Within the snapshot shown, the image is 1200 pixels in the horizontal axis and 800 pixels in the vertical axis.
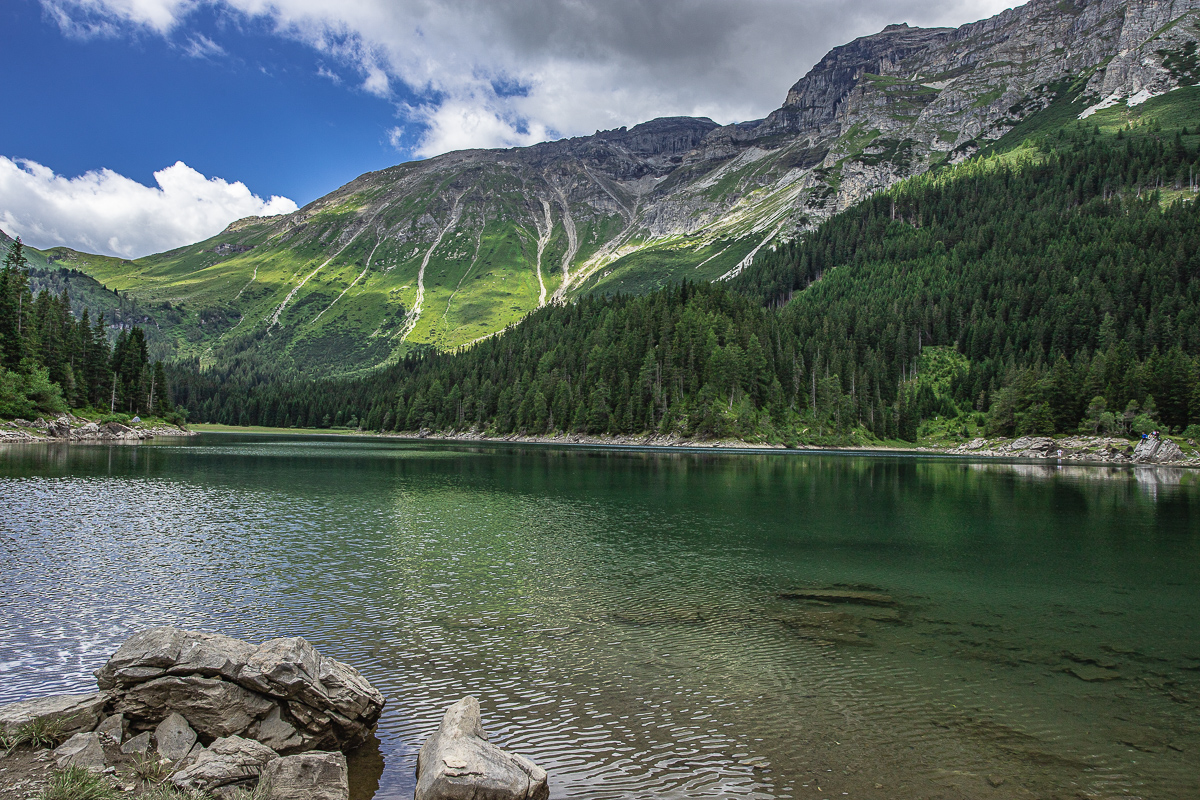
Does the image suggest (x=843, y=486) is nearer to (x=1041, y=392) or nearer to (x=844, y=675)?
(x=844, y=675)

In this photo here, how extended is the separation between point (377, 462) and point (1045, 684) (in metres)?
83.8

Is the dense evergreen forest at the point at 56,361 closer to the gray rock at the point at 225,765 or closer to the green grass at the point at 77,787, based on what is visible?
the green grass at the point at 77,787

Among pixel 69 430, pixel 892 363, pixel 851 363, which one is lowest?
pixel 69 430

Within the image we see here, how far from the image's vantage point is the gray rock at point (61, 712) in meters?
11.2

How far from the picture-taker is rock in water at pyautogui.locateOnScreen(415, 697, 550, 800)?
385 inches

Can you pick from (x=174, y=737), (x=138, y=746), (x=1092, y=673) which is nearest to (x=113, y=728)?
(x=138, y=746)

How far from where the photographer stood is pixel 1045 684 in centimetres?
1573

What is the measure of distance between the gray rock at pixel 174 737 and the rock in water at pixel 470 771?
4.34 m

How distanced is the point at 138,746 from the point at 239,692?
172 cm

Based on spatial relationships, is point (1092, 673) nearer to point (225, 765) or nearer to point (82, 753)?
point (225, 765)

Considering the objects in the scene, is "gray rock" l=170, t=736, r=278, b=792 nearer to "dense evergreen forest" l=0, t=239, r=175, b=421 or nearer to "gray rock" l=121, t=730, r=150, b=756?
"gray rock" l=121, t=730, r=150, b=756

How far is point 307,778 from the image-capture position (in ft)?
34.5

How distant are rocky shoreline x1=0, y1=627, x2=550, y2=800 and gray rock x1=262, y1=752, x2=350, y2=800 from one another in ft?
0.06

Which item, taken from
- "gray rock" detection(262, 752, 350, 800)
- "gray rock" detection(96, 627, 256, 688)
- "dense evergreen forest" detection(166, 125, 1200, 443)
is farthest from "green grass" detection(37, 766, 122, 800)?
"dense evergreen forest" detection(166, 125, 1200, 443)
